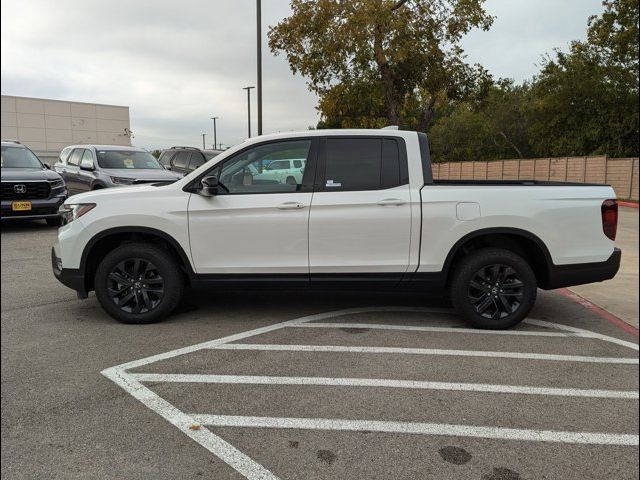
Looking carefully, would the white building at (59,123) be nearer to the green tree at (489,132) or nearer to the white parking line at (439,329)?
the green tree at (489,132)

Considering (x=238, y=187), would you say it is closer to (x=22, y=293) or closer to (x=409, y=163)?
(x=409, y=163)

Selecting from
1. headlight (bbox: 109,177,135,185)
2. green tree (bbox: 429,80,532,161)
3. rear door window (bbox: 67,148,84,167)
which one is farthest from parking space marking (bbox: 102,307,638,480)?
green tree (bbox: 429,80,532,161)

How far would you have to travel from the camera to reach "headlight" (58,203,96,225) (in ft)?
15.5

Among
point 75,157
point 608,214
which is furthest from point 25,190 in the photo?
point 608,214

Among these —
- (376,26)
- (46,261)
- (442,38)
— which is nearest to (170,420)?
(46,261)

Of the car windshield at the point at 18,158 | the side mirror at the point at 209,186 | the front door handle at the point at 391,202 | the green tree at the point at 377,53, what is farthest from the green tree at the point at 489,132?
the side mirror at the point at 209,186

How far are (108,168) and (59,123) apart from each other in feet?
139

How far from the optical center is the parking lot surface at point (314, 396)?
252cm

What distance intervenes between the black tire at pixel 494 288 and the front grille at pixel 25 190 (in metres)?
8.78

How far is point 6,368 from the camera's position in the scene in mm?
3686

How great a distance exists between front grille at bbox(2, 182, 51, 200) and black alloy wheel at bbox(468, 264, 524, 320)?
892 cm

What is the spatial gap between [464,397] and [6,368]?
10.6 ft

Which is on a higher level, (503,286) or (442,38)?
(442,38)

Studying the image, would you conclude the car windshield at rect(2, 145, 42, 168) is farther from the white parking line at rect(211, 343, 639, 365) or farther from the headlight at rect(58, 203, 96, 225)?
the white parking line at rect(211, 343, 639, 365)
